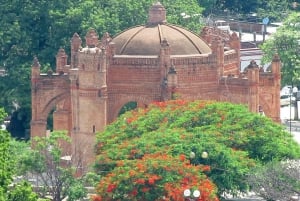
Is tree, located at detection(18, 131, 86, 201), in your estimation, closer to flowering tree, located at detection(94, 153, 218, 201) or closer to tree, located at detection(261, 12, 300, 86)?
flowering tree, located at detection(94, 153, 218, 201)

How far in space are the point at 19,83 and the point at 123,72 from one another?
1249cm

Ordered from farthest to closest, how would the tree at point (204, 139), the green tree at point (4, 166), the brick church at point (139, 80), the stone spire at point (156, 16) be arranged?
1. the stone spire at point (156, 16)
2. the brick church at point (139, 80)
3. the tree at point (204, 139)
4. the green tree at point (4, 166)

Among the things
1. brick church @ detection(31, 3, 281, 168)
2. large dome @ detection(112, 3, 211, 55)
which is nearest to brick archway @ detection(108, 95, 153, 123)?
brick church @ detection(31, 3, 281, 168)

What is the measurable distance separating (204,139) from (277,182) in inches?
169

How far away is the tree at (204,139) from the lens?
275 ft

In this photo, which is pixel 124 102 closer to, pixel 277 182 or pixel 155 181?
pixel 277 182

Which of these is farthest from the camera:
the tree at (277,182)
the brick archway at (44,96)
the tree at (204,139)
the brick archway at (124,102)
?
the brick archway at (44,96)

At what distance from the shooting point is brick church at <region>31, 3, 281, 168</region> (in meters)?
94.4

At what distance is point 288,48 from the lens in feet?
399

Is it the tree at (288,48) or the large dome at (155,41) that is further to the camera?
the tree at (288,48)

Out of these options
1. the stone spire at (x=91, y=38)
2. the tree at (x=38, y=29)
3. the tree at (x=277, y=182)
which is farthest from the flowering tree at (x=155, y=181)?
the tree at (x=38, y=29)

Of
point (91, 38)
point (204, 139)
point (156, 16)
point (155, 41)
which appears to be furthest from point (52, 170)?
point (156, 16)

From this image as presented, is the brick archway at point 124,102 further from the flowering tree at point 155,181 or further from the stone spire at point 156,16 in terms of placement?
the flowering tree at point 155,181

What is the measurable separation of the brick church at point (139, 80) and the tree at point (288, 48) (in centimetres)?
1959
